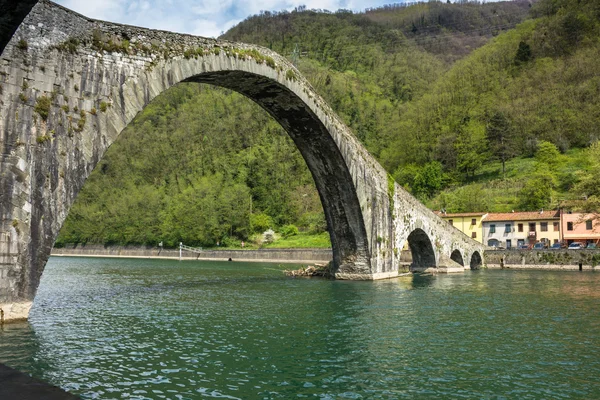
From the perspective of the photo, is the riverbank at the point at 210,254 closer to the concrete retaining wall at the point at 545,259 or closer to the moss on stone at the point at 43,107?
the concrete retaining wall at the point at 545,259

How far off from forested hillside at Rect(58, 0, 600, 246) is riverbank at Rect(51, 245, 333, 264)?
2.04 meters

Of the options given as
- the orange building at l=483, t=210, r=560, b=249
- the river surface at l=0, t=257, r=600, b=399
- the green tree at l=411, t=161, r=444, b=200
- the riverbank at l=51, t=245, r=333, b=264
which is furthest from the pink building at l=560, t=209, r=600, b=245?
the river surface at l=0, t=257, r=600, b=399

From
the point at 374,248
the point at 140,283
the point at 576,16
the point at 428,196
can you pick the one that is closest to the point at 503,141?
the point at 428,196

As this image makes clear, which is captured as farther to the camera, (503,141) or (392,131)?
(392,131)

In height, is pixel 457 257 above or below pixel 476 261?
above

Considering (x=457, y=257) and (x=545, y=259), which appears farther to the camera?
(x=545, y=259)

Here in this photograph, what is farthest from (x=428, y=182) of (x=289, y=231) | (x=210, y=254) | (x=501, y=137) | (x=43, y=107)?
(x=43, y=107)

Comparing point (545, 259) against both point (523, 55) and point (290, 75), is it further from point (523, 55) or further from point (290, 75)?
point (523, 55)

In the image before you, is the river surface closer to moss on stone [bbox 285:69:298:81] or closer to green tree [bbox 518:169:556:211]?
moss on stone [bbox 285:69:298:81]

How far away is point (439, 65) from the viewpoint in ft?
427

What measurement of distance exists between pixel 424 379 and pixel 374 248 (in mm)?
19175

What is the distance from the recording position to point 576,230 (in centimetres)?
5053

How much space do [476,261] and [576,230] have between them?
37.4ft

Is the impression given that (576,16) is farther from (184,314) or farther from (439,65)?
(184,314)
